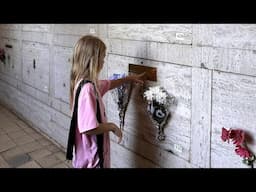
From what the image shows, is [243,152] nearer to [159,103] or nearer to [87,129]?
[159,103]

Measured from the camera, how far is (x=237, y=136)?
1464 mm

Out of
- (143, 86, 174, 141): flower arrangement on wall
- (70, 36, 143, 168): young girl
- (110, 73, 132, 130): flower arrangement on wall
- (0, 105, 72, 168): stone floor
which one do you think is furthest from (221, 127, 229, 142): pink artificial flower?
(0, 105, 72, 168): stone floor

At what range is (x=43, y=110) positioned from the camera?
402cm

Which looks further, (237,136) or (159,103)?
(159,103)

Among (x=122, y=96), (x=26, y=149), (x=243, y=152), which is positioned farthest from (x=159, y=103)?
(x=26, y=149)

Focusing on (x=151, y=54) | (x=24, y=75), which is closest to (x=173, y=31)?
(x=151, y=54)

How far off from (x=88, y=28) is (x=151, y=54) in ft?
3.09

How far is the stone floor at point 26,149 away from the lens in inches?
127

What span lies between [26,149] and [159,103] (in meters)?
2.35

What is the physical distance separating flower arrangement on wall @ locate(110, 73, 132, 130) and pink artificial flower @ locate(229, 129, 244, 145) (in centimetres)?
90

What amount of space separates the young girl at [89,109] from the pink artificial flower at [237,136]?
26.8 inches

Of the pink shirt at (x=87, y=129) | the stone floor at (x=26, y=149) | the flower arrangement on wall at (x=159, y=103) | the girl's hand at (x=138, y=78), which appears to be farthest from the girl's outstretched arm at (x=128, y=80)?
the stone floor at (x=26, y=149)

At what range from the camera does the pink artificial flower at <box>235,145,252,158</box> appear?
1443mm
